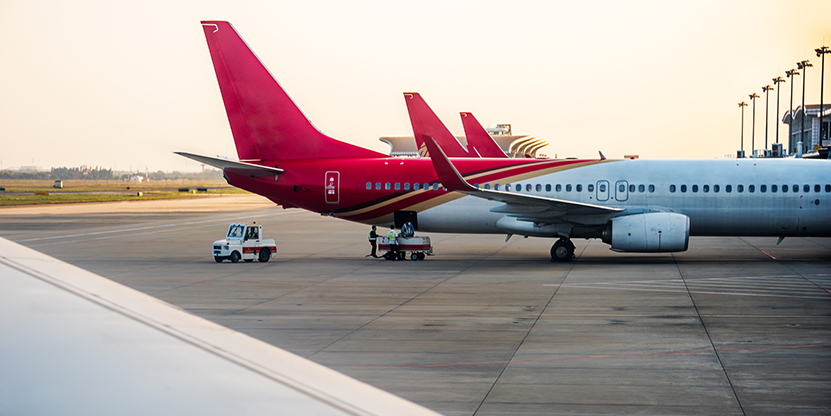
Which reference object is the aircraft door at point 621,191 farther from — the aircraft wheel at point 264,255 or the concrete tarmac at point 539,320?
the aircraft wheel at point 264,255

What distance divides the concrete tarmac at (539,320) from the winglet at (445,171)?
2.72m

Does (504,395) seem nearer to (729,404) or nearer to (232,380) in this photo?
(729,404)

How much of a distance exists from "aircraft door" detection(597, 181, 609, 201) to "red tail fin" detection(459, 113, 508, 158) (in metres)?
18.7

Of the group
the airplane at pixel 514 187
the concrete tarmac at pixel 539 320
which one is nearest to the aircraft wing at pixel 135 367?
the concrete tarmac at pixel 539 320

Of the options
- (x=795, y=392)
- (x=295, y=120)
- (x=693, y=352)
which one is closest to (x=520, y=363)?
(x=693, y=352)

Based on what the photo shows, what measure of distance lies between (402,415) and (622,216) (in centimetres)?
2380

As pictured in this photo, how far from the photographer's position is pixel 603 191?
980 inches

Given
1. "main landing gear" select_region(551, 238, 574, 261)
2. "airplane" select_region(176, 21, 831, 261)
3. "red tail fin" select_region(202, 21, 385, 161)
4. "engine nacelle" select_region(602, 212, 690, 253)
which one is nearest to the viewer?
"engine nacelle" select_region(602, 212, 690, 253)

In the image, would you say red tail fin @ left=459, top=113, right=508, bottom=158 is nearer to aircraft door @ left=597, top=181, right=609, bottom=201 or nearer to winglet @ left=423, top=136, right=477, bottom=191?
aircraft door @ left=597, top=181, right=609, bottom=201

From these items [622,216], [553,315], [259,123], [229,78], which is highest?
[229,78]

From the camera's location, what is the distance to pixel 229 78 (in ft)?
86.4

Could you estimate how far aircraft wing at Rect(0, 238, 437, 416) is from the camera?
4.92 ft

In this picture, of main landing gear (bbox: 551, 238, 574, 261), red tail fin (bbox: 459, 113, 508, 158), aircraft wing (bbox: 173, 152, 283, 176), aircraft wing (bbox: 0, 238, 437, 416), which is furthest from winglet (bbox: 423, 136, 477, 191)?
red tail fin (bbox: 459, 113, 508, 158)

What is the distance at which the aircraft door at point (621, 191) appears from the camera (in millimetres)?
24750
